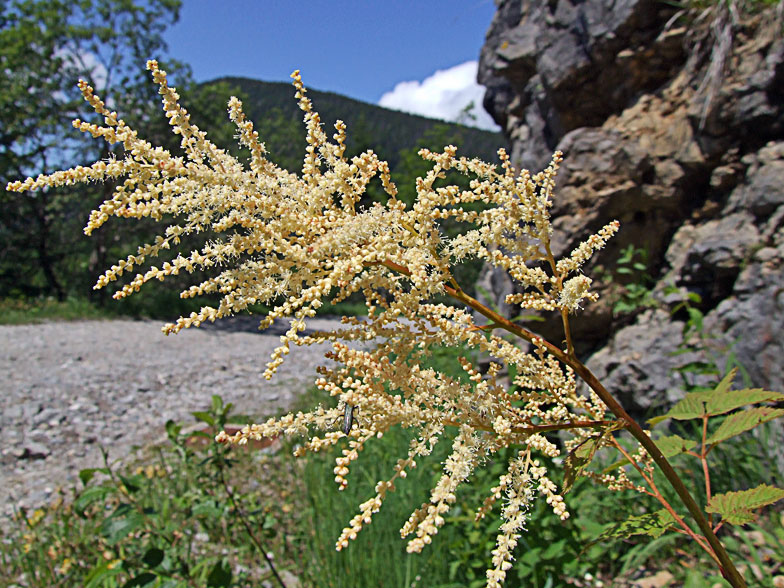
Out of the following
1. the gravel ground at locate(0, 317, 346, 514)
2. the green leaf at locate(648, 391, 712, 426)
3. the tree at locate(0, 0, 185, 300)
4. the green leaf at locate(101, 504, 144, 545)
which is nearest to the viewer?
the green leaf at locate(648, 391, 712, 426)

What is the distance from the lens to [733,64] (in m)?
4.56

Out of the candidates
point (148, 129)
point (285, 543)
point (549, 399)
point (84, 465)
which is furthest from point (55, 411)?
point (148, 129)

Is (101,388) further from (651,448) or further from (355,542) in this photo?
(651,448)

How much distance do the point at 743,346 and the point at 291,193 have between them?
12.3ft

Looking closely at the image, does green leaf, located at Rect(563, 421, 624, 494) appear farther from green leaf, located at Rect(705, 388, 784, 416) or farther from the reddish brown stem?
green leaf, located at Rect(705, 388, 784, 416)

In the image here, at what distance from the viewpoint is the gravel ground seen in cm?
586

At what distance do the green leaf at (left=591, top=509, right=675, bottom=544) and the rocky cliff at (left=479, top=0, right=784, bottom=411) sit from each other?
3.01 metres

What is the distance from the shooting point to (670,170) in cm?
500

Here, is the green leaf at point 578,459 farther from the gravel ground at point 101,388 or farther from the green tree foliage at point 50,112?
the green tree foliage at point 50,112

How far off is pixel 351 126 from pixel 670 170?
82.2 feet

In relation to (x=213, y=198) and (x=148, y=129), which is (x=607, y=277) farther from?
(x=148, y=129)

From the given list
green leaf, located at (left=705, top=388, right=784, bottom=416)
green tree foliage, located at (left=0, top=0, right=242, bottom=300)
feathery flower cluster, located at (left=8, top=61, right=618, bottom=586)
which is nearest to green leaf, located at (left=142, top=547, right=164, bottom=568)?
feathery flower cluster, located at (left=8, top=61, right=618, bottom=586)

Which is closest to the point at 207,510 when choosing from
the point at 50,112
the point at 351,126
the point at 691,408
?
the point at 691,408

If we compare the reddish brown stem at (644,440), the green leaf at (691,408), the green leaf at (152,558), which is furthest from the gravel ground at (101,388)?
the green leaf at (691,408)
